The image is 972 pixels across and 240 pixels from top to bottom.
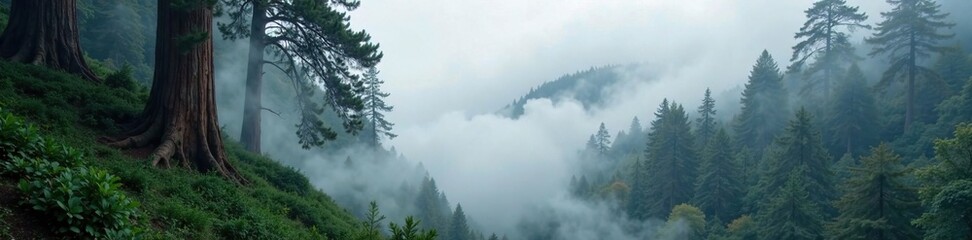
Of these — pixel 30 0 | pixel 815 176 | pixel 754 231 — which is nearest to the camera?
pixel 30 0

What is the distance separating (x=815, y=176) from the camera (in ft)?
127

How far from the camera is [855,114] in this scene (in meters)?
46.5

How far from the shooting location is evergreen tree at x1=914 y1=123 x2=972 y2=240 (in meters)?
19.8

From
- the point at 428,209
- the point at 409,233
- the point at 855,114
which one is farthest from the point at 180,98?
the point at 428,209

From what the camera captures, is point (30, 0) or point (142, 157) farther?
point (30, 0)

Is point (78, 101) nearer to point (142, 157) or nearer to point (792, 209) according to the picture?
point (142, 157)

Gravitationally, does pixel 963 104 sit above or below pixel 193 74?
above

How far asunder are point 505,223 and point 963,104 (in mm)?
79925

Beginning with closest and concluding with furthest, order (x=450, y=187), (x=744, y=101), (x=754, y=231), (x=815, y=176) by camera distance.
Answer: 1. (x=754, y=231)
2. (x=815, y=176)
3. (x=744, y=101)
4. (x=450, y=187)

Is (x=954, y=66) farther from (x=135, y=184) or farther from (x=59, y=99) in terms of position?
(x=59, y=99)

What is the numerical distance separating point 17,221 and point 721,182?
50801mm

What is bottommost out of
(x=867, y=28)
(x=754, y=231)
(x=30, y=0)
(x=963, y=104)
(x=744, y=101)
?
(x=754, y=231)

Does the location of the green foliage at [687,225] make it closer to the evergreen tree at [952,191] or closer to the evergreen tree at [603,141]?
the evergreen tree at [952,191]

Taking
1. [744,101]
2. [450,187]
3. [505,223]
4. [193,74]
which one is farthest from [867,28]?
[450,187]
